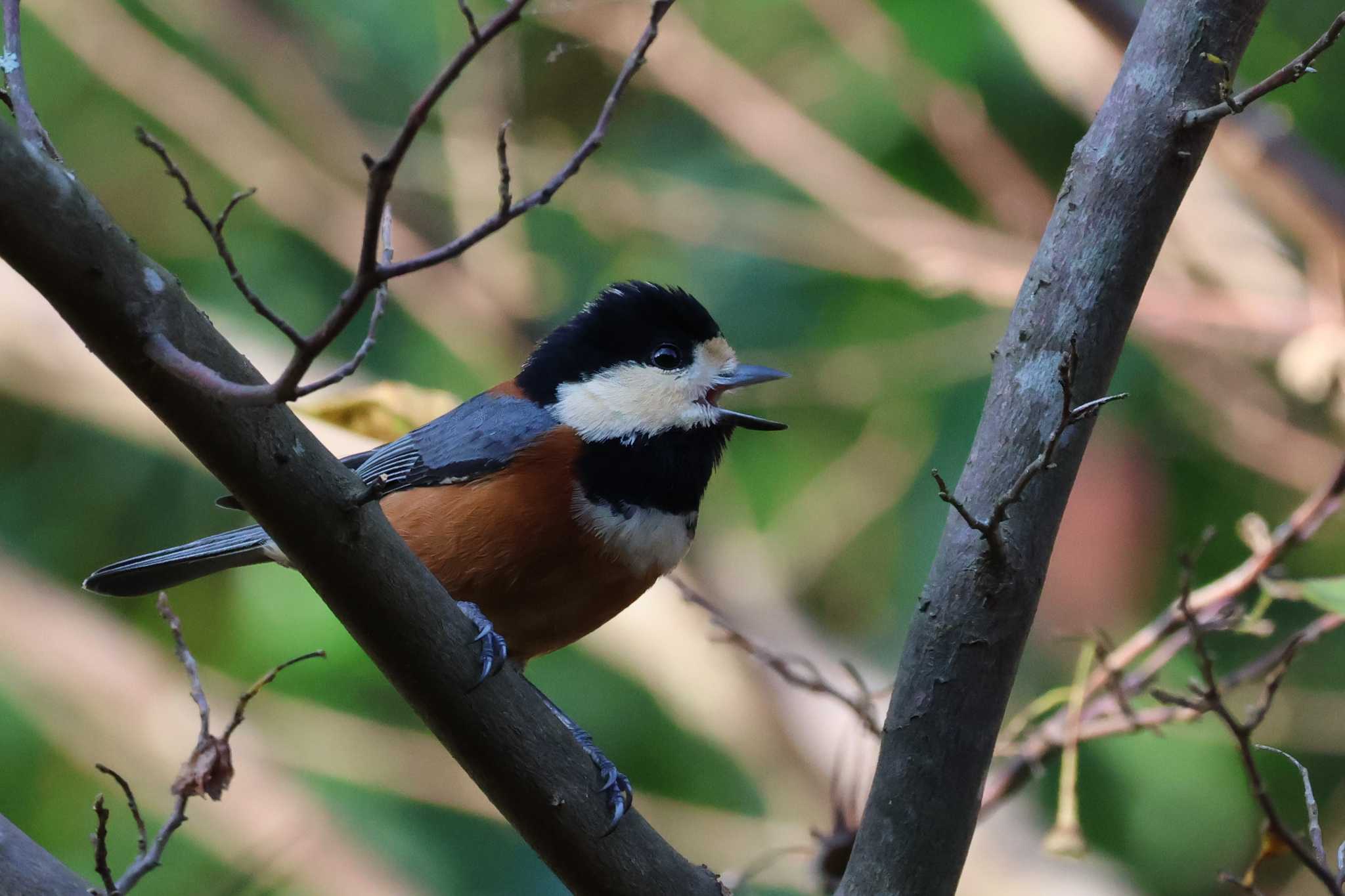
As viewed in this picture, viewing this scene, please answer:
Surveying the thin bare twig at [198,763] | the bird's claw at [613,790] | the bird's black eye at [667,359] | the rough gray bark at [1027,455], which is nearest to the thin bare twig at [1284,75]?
the rough gray bark at [1027,455]

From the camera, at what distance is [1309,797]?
1915 mm

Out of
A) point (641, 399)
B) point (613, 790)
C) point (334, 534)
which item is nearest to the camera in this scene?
point (334, 534)

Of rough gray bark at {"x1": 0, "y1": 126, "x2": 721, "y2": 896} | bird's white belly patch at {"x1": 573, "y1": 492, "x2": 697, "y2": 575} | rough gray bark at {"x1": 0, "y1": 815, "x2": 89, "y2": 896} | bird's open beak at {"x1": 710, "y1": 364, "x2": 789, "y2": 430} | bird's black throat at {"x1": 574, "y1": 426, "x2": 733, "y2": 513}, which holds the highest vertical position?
bird's open beak at {"x1": 710, "y1": 364, "x2": 789, "y2": 430}

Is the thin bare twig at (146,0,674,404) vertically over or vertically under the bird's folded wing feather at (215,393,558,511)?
under

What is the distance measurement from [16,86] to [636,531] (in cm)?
154

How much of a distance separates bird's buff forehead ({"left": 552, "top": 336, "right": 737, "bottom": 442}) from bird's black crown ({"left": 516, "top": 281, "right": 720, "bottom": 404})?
A: 34 mm

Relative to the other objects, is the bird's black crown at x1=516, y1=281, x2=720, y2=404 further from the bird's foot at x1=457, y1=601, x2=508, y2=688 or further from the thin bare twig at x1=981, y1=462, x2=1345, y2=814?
the thin bare twig at x1=981, y1=462, x2=1345, y2=814

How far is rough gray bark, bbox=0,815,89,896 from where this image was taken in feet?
6.64

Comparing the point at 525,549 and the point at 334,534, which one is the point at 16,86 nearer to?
the point at 334,534

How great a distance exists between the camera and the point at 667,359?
324cm

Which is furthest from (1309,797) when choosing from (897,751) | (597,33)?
(597,33)

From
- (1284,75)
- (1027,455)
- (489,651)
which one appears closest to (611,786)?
(489,651)

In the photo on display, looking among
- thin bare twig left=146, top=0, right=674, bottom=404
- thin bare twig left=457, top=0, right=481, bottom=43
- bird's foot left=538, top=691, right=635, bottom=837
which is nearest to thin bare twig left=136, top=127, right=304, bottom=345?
thin bare twig left=146, top=0, right=674, bottom=404

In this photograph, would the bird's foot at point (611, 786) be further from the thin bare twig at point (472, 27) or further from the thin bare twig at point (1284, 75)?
the thin bare twig at point (1284, 75)
